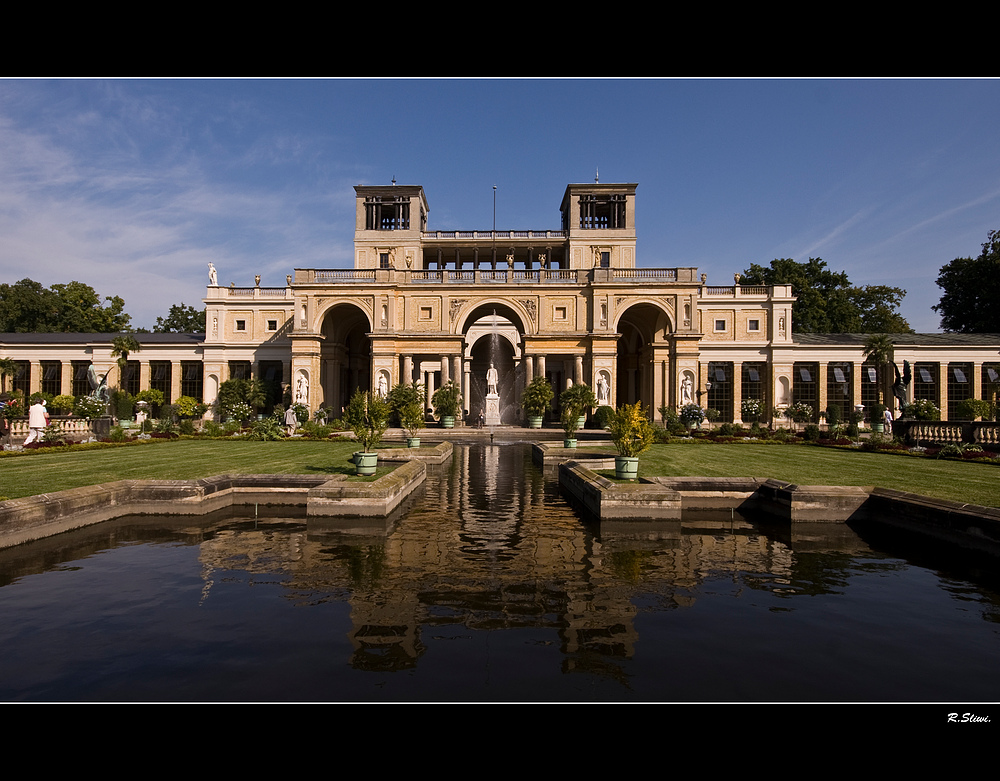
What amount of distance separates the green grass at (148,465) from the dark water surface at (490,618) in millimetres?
3635

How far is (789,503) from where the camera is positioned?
10297 mm

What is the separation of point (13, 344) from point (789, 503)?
57.3 metres

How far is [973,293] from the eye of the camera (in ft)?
175

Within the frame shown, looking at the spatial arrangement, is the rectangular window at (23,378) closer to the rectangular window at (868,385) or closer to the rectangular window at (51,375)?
the rectangular window at (51,375)

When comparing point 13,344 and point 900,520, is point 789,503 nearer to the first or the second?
point 900,520

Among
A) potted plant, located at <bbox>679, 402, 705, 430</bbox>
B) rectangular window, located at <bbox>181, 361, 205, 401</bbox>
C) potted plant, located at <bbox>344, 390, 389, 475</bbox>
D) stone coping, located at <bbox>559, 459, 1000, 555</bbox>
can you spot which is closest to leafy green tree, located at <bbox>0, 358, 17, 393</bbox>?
rectangular window, located at <bbox>181, 361, 205, 401</bbox>

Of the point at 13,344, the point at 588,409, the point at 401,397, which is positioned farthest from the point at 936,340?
the point at 13,344

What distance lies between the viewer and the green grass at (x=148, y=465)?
38.0ft

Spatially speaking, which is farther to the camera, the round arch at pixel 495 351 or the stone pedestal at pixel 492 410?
the round arch at pixel 495 351

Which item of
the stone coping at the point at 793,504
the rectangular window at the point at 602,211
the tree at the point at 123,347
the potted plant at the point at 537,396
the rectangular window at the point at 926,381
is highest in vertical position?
the rectangular window at the point at 602,211

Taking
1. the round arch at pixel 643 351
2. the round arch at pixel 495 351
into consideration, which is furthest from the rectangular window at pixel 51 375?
the round arch at pixel 643 351

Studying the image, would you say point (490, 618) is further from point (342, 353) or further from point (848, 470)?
point (342, 353)

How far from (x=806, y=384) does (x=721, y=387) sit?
260 inches
